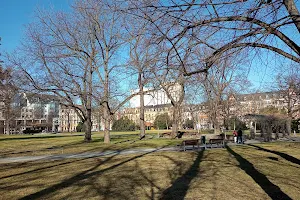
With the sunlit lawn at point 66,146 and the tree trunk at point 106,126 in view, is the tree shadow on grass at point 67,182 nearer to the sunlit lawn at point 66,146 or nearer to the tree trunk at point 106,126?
the sunlit lawn at point 66,146

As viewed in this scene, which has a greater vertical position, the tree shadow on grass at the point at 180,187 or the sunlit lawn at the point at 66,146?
the tree shadow on grass at the point at 180,187

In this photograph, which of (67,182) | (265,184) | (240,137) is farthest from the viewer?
(240,137)

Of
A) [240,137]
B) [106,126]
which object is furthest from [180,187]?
[106,126]

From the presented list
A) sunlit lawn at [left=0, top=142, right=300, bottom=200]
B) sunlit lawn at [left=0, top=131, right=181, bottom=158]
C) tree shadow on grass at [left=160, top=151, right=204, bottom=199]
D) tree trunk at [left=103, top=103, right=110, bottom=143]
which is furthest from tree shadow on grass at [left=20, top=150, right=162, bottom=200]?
tree trunk at [left=103, top=103, right=110, bottom=143]

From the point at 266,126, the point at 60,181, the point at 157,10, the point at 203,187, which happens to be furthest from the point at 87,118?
the point at 157,10

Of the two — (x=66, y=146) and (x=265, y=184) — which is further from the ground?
(x=265, y=184)

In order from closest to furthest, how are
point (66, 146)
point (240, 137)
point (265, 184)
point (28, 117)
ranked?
point (265, 184) → point (66, 146) → point (240, 137) → point (28, 117)

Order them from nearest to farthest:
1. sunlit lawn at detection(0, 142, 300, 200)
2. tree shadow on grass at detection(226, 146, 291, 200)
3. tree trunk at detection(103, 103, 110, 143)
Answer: tree shadow on grass at detection(226, 146, 291, 200)
sunlit lawn at detection(0, 142, 300, 200)
tree trunk at detection(103, 103, 110, 143)

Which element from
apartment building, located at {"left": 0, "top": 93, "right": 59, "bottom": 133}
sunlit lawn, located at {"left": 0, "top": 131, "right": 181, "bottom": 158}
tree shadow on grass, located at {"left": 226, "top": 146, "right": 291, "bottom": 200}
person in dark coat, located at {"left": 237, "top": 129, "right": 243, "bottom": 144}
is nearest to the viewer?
tree shadow on grass, located at {"left": 226, "top": 146, "right": 291, "bottom": 200}

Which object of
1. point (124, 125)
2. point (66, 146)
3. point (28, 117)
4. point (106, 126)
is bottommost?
point (124, 125)

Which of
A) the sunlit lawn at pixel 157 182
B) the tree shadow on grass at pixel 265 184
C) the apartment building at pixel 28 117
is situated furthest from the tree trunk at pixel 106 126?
the apartment building at pixel 28 117

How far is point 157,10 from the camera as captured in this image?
552cm

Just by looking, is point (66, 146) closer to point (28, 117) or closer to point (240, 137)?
point (240, 137)

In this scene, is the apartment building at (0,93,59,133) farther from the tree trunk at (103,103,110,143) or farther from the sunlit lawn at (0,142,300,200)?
the sunlit lawn at (0,142,300,200)
